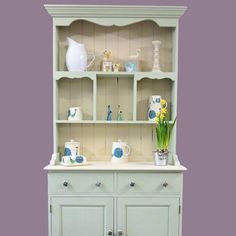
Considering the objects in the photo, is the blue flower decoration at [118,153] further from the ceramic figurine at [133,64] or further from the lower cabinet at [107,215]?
the ceramic figurine at [133,64]

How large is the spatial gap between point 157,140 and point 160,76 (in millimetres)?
614

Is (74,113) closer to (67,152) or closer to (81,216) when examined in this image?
(67,152)

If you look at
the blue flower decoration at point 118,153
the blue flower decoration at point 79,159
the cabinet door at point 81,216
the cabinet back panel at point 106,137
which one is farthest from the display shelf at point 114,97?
the cabinet door at point 81,216

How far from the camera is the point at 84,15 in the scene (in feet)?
10.0

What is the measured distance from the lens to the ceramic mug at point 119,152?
3.15 meters

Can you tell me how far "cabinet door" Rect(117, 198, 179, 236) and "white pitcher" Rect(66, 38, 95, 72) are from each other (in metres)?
1.29

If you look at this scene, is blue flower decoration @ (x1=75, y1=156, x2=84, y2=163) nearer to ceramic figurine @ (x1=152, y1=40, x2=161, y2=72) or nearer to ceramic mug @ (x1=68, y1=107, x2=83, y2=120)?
ceramic mug @ (x1=68, y1=107, x2=83, y2=120)

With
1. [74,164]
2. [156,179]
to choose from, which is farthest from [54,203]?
[156,179]

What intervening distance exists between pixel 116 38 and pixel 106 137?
1008 millimetres

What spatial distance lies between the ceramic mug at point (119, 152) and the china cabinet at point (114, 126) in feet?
0.39

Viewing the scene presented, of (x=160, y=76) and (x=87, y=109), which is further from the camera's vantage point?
(x=87, y=109)

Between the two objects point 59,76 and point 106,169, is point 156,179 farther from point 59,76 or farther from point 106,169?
point 59,76

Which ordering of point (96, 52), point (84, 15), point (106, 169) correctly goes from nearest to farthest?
point (106, 169), point (84, 15), point (96, 52)

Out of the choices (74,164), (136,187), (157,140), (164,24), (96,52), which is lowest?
(136,187)
